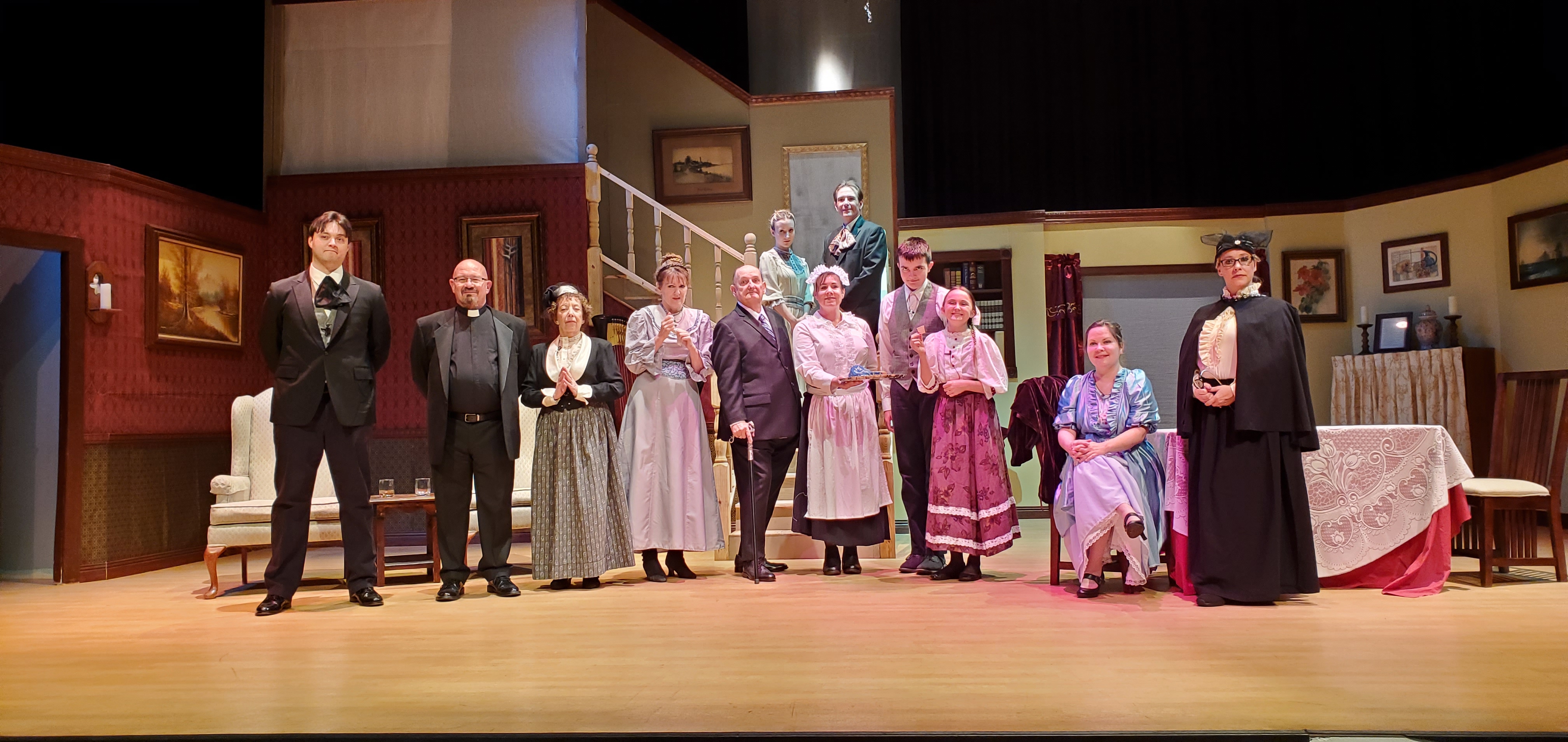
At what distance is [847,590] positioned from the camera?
4.79m

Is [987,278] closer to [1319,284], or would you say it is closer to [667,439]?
[1319,284]

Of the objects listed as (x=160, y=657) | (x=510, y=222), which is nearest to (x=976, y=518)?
(x=160, y=657)

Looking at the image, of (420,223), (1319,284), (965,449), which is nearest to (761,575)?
(965,449)

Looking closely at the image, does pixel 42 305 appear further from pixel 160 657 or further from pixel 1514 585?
pixel 1514 585

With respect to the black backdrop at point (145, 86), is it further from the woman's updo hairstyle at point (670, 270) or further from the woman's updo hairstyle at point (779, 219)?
the woman's updo hairstyle at point (779, 219)

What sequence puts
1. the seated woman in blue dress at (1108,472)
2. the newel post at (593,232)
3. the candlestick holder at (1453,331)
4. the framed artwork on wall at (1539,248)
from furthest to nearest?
the candlestick holder at (1453,331)
the newel post at (593,232)
the framed artwork on wall at (1539,248)
the seated woman in blue dress at (1108,472)

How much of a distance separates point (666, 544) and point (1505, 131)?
736cm

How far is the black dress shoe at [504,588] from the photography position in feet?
16.1

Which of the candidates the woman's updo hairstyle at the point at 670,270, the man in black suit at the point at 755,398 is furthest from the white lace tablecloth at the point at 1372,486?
the woman's updo hairstyle at the point at 670,270

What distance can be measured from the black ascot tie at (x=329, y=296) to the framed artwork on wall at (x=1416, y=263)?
7.87m

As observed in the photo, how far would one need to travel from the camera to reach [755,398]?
522 centimetres

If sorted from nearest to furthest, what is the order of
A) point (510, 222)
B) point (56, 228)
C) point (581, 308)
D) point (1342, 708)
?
point (1342, 708) → point (581, 308) → point (56, 228) → point (510, 222)

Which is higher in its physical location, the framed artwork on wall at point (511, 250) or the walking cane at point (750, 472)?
the framed artwork on wall at point (511, 250)

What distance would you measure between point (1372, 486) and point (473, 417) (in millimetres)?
4040
